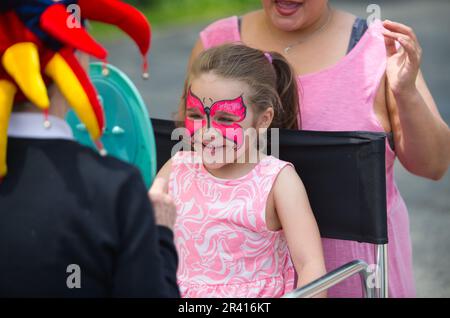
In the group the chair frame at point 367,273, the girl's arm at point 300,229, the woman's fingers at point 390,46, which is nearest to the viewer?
the chair frame at point 367,273

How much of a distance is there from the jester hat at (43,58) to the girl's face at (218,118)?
0.76 m

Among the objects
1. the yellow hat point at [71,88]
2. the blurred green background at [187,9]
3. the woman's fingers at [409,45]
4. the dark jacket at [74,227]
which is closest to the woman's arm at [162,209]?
the dark jacket at [74,227]

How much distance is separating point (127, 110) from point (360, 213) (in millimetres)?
827

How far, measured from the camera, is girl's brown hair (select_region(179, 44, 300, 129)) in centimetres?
251

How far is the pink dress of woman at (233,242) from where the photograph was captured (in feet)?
8.07

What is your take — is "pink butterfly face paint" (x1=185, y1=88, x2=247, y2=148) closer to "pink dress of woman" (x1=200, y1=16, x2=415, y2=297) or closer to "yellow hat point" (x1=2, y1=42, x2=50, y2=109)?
"pink dress of woman" (x1=200, y1=16, x2=415, y2=297)

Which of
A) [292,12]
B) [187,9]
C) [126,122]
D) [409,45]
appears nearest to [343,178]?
[409,45]

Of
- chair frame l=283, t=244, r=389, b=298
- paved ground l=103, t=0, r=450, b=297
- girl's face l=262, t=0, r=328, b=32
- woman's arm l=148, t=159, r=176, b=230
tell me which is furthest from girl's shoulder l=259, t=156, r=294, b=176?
paved ground l=103, t=0, r=450, b=297

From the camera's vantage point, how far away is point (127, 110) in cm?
→ 212

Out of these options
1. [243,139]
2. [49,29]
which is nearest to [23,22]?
[49,29]

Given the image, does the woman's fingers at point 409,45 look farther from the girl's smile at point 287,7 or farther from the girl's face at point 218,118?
the girl's face at point 218,118

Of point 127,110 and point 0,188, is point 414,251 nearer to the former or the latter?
point 127,110

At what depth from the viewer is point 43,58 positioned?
5.55 ft

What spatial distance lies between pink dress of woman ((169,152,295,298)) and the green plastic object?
0.45m
